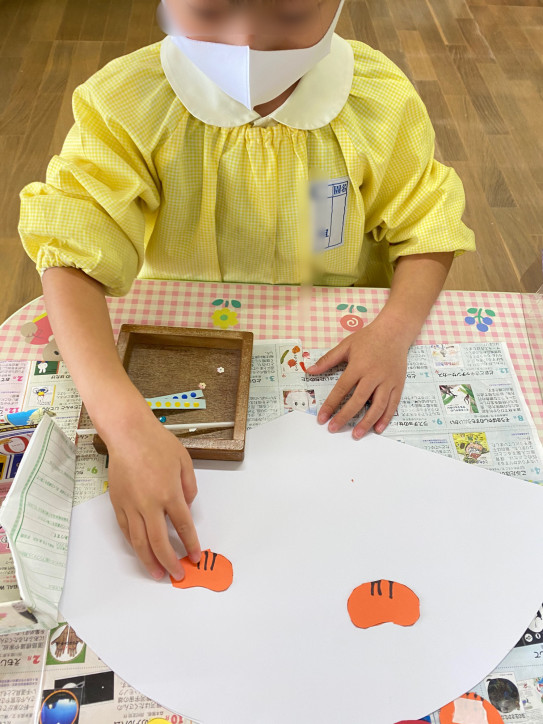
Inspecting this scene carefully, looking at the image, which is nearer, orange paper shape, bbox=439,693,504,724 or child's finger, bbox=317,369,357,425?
orange paper shape, bbox=439,693,504,724

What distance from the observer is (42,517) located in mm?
565

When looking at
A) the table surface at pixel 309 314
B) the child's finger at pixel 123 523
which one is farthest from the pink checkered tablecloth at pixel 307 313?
the child's finger at pixel 123 523

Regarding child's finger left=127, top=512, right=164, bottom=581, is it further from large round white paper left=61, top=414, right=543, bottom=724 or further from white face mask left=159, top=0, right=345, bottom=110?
white face mask left=159, top=0, right=345, bottom=110

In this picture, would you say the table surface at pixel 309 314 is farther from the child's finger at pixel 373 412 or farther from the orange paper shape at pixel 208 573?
the orange paper shape at pixel 208 573

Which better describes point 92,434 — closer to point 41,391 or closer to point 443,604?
point 41,391

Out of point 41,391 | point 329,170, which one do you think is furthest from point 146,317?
point 329,170

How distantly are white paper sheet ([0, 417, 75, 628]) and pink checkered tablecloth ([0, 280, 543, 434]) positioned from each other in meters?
0.18

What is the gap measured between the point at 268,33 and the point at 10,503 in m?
0.46

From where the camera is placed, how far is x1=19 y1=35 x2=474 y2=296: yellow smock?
2.23 feet

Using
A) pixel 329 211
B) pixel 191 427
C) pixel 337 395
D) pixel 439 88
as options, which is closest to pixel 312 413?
pixel 337 395

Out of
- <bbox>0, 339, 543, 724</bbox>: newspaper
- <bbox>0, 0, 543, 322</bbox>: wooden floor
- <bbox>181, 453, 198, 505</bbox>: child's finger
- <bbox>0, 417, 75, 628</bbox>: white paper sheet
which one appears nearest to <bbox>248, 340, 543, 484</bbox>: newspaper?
<bbox>0, 339, 543, 724</bbox>: newspaper

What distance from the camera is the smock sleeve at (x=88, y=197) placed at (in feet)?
2.20

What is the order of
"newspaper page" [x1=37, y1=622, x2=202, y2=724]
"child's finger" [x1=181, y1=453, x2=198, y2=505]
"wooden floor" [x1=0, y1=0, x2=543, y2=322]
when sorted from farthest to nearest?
"wooden floor" [x1=0, y1=0, x2=543, y2=322]
"child's finger" [x1=181, y1=453, x2=198, y2=505]
"newspaper page" [x1=37, y1=622, x2=202, y2=724]

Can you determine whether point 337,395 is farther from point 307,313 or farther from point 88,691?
point 88,691
